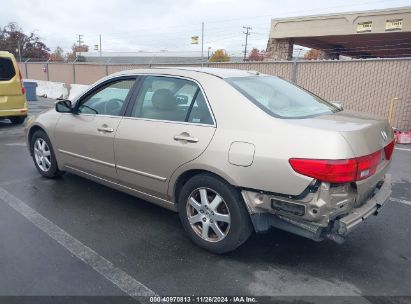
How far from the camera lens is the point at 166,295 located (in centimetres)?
263

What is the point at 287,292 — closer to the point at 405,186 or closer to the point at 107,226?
the point at 107,226

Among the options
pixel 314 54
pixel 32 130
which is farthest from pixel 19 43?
pixel 32 130

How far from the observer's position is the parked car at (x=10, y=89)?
29.0 ft

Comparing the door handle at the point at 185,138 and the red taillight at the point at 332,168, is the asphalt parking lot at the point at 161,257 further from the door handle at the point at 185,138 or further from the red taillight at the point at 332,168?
the door handle at the point at 185,138

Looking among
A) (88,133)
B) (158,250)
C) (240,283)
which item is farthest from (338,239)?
(88,133)

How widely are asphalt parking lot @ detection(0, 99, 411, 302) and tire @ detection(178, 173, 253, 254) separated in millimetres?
155

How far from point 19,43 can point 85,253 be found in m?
58.6

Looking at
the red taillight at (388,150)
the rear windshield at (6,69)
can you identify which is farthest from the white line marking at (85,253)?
the rear windshield at (6,69)

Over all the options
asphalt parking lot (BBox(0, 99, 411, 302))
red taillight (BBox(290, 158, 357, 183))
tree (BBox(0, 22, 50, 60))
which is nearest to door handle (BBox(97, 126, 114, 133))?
asphalt parking lot (BBox(0, 99, 411, 302))

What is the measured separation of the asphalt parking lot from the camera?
2727mm

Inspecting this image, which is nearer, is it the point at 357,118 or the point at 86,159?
the point at 357,118

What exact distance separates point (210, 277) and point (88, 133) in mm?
2232

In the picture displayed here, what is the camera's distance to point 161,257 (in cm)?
314

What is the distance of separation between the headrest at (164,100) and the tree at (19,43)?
5584 centimetres
